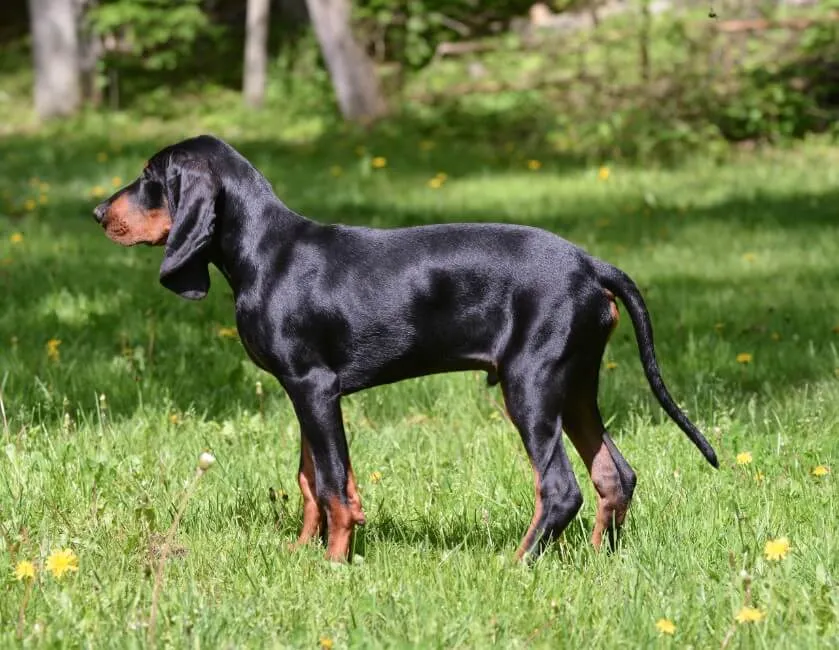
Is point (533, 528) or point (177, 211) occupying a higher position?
point (177, 211)

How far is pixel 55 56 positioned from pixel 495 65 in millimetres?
5810

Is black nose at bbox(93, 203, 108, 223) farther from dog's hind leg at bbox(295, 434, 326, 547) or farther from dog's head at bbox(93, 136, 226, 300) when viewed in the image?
dog's hind leg at bbox(295, 434, 326, 547)

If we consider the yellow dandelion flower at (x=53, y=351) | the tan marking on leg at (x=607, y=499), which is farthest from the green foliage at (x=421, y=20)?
the tan marking on leg at (x=607, y=499)

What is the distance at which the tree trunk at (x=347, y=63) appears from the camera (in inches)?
580

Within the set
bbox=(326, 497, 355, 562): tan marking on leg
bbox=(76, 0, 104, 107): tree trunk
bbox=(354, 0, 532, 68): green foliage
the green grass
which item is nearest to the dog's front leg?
bbox=(326, 497, 355, 562): tan marking on leg

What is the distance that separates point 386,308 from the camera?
3.73 metres

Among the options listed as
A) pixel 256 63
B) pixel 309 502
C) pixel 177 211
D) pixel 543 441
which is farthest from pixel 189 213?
pixel 256 63

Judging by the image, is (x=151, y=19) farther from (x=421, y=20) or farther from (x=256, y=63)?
(x=421, y=20)

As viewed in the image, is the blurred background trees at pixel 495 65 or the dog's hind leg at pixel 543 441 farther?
the blurred background trees at pixel 495 65

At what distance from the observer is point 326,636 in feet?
10.1

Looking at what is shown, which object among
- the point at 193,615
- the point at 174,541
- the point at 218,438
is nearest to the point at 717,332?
the point at 218,438

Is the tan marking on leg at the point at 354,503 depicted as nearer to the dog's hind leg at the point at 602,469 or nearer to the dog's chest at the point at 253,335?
the dog's chest at the point at 253,335

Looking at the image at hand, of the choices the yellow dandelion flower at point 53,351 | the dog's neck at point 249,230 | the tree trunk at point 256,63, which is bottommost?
the tree trunk at point 256,63

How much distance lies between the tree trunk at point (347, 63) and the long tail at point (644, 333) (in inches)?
452
